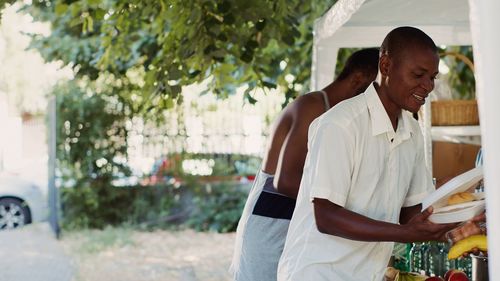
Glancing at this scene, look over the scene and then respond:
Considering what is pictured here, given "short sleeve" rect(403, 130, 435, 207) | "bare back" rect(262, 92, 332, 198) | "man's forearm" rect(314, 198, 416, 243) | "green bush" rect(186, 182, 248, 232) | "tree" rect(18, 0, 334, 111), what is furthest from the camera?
"green bush" rect(186, 182, 248, 232)

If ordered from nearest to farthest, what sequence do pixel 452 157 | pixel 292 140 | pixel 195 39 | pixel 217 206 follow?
1. pixel 292 140
2. pixel 452 157
3. pixel 195 39
4. pixel 217 206

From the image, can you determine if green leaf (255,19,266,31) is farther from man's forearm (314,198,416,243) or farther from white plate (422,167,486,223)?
white plate (422,167,486,223)

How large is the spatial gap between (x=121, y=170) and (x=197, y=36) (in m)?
7.62

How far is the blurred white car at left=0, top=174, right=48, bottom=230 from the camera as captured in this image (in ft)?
45.3

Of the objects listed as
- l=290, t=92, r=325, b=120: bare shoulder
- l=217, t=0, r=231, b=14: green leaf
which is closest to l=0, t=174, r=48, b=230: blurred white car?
l=217, t=0, r=231, b=14: green leaf

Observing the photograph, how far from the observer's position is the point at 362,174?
8.89ft

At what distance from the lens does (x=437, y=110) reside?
577 cm

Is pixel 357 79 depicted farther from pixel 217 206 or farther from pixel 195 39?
pixel 217 206

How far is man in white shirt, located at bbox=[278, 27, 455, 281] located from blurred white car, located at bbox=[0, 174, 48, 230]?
11.6 meters

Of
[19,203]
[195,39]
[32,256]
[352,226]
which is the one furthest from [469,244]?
[19,203]

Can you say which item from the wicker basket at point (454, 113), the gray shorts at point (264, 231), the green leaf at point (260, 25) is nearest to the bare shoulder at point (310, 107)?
the gray shorts at point (264, 231)

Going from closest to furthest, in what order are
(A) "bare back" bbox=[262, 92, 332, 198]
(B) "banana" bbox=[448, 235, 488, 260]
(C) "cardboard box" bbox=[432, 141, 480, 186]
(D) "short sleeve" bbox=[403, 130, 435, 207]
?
(B) "banana" bbox=[448, 235, 488, 260] < (D) "short sleeve" bbox=[403, 130, 435, 207] < (A) "bare back" bbox=[262, 92, 332, 198] < (C) "cardboard box" bbox=[432, 141, 480, 186]

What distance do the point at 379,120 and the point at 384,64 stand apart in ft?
0.59

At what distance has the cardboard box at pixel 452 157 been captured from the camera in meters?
6.12
